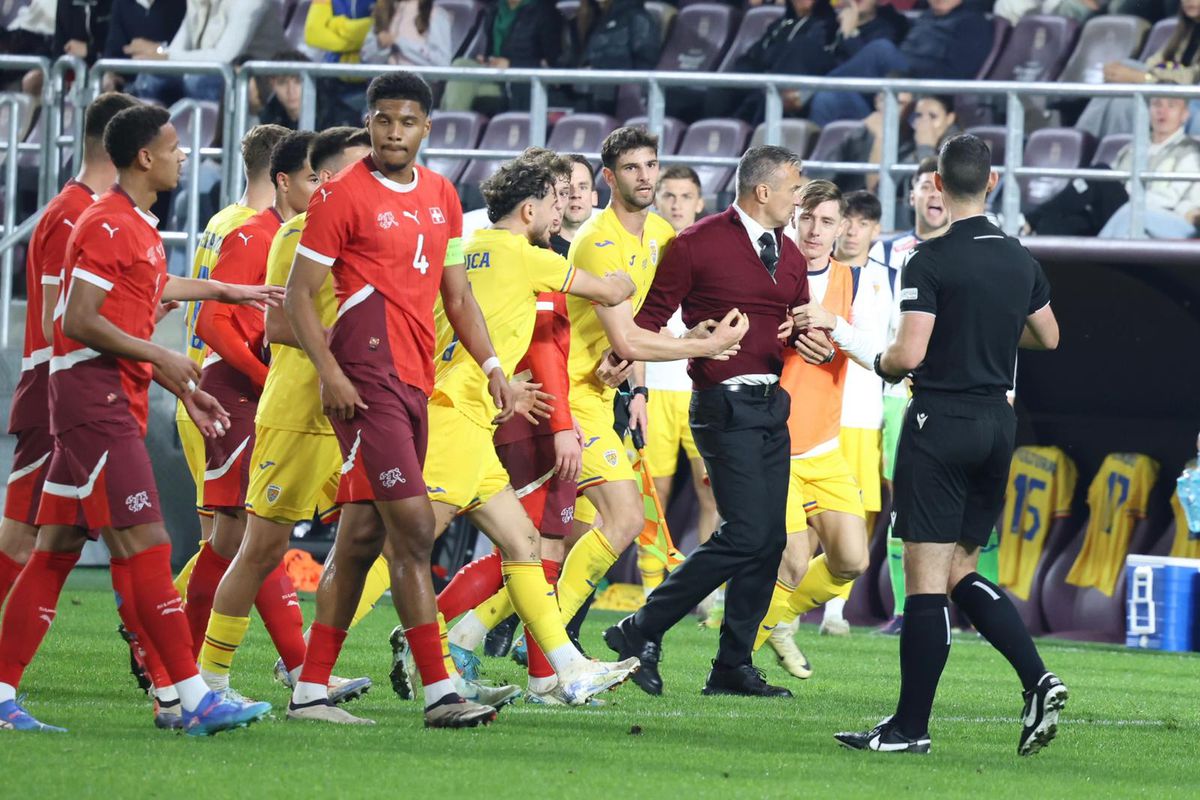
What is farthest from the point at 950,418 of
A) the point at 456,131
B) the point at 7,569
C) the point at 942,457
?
the point at 456,131

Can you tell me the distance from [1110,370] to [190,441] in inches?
266

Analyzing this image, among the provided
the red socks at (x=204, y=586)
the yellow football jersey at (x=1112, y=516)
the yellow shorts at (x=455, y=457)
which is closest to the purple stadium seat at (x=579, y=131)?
the yellow football jersey at (x=1112, y=516)

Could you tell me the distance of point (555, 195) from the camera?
8125mm

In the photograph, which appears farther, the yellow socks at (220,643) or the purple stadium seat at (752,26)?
the purple stadium seat at (752,26)

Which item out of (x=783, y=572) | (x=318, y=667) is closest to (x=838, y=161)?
(x=783, y=572)

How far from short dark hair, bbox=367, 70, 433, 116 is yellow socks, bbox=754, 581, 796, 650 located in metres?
3.22

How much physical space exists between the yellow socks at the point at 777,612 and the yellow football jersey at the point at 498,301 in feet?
6.57

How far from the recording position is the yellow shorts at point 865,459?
40.1 ft

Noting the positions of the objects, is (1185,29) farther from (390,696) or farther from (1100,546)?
(390,696)

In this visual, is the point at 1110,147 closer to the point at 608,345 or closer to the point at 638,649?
the point at 608,345

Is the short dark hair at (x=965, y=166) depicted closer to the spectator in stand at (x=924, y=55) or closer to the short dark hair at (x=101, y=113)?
the short dark hair at (x=101, y=113)

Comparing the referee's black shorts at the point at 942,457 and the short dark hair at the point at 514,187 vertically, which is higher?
the short dark hair at the point at 514,187

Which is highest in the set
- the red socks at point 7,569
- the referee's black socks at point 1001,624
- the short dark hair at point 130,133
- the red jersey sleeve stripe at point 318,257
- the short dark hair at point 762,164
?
the short dark hair at point 130,133

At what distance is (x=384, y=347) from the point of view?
682 centimetres
